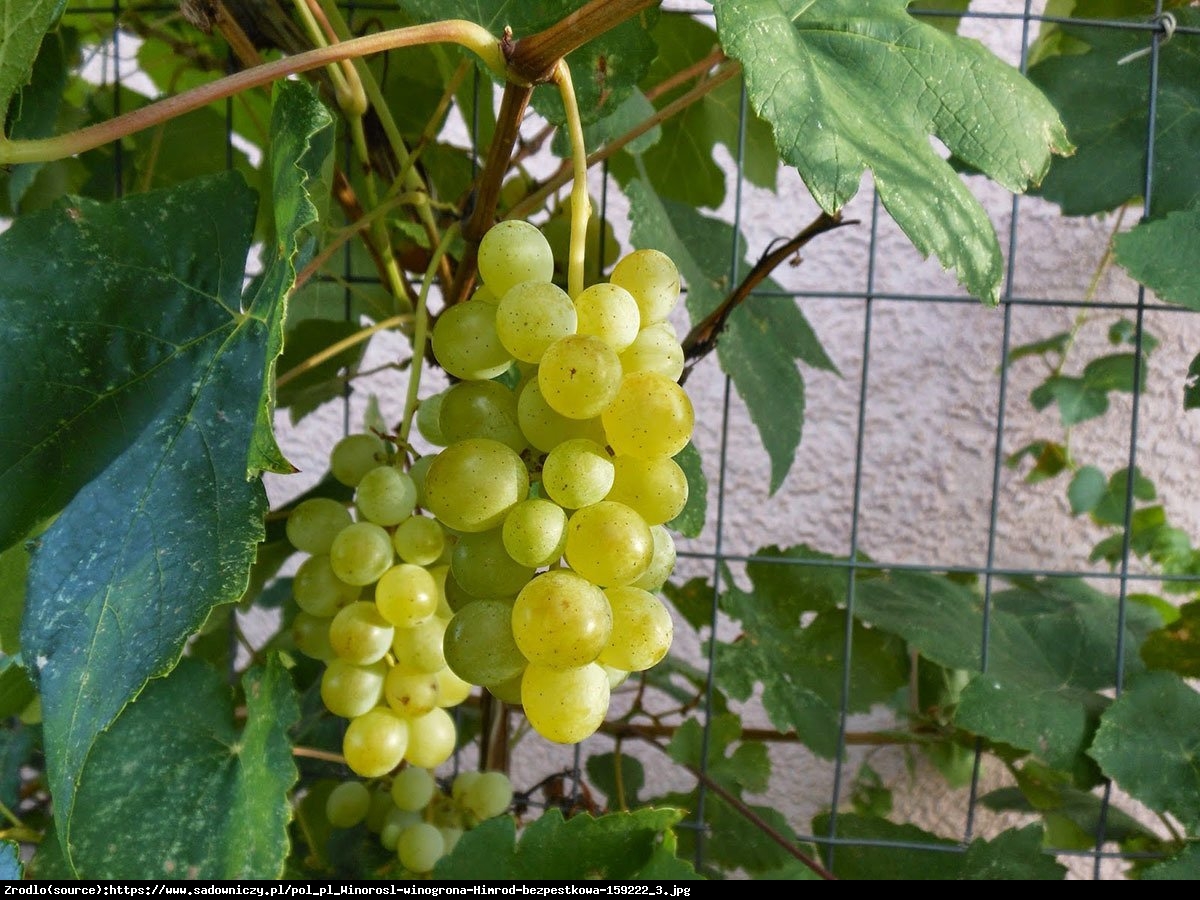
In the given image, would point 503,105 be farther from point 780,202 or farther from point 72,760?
point 780,202

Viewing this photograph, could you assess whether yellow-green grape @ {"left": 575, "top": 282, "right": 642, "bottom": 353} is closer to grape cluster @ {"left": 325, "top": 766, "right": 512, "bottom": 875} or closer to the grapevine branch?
the grapevine branch

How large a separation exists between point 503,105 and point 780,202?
828mm

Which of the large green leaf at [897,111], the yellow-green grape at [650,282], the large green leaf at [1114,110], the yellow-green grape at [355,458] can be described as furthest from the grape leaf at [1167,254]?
the yellow-green grape at [355,458]

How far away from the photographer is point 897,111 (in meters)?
0.36

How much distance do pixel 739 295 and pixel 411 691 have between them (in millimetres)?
256

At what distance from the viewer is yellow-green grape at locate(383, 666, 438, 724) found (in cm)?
43

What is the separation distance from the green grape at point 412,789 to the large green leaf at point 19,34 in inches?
15.6

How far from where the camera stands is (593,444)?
32cm

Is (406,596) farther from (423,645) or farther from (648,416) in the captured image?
(648,416)

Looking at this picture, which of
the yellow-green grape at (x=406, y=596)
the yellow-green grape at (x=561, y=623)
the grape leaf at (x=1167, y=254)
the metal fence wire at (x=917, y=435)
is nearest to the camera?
the yellow-green grape at (x=561, y=623)

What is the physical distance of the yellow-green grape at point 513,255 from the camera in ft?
1.10

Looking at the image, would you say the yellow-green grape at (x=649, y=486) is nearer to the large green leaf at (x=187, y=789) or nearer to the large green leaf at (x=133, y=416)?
the large green leaf at (x=133, y=416)

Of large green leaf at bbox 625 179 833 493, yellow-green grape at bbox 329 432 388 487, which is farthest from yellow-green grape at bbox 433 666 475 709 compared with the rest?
large green leaf at bbox 625 179 833 493

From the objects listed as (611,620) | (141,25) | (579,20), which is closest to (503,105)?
(579,20)
